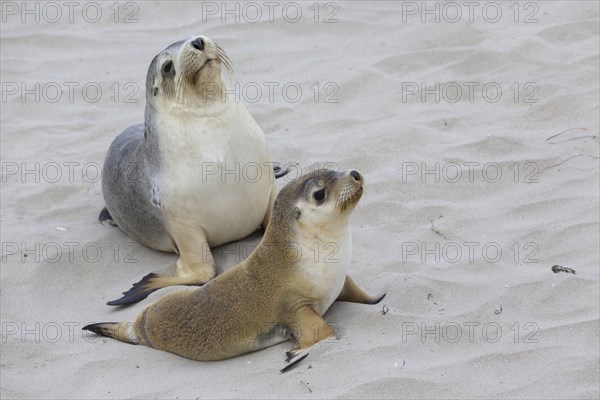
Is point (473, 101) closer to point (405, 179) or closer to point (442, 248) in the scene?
point (405, 179)

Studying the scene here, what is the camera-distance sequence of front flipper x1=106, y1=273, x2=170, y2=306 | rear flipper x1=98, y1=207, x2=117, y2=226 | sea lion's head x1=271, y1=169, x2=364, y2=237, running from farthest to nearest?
1. rear flipper x1=98, y1=207, x2=117, y2=226
2. front flipper x1=106, y1=273, x2=170, y2=306
3. sea lion's head x1=271, y1=169, x2=364, y2=237

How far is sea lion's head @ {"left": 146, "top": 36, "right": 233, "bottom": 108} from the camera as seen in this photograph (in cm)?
556

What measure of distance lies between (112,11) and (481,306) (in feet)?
18.3

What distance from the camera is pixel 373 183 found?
6.27 metres

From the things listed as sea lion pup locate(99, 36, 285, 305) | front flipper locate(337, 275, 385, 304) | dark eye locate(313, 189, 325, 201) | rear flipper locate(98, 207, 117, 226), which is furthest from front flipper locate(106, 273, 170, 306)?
dark eye locate(313, 189, 325, 201)

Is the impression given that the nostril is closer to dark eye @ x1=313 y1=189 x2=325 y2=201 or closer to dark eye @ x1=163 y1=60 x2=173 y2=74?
dark eye @ x1=163 y1=60 x2=173 y2=74

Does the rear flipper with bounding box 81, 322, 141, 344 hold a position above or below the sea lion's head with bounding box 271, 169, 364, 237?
below

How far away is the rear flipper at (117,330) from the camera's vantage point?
5113 mm

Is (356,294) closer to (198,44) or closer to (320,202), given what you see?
(320,202)

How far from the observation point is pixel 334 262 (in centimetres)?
488

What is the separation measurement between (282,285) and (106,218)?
6.70 ft

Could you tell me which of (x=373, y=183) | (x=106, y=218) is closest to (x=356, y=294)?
(x=373, y=183)

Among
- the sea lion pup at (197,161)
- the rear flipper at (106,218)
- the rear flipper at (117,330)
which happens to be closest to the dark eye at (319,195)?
the sea lion pup at (197,161)

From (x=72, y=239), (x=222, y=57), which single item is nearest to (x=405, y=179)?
(x=222, y=57)
